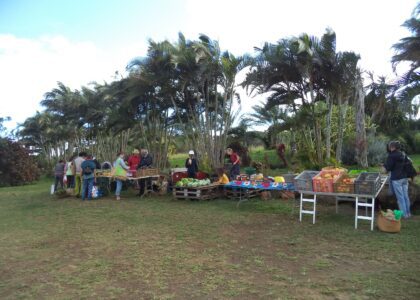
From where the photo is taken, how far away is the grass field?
4.39m

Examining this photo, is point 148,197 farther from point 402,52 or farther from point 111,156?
point 111,156

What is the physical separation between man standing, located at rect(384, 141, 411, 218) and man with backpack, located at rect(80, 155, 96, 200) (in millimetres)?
8910

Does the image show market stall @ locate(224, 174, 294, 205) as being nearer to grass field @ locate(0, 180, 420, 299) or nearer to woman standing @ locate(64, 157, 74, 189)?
grass field @ locate(0, 180, 420, 299)

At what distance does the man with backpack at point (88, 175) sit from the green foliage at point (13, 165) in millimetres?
14423

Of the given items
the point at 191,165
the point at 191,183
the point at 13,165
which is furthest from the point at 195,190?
the point at 13,165

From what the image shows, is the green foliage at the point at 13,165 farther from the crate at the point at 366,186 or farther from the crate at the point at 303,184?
the crate at the point at 366,186

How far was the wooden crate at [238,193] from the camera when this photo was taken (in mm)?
11719

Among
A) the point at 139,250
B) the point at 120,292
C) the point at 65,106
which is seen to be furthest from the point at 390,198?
the point at 65,106

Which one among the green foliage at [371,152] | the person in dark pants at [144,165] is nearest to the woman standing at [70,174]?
the person in dark pants at [144,165]

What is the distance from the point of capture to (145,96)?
1780cm

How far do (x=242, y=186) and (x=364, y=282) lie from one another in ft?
20.4

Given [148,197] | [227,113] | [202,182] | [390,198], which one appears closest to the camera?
[390,198]

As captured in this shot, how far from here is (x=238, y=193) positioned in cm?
1202

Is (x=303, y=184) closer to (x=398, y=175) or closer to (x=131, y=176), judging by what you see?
(x=398, y=175)
